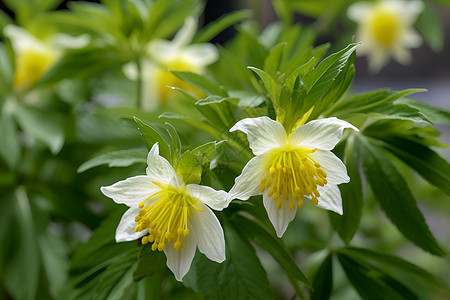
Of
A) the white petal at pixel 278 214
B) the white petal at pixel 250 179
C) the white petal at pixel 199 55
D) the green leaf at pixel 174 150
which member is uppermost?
the white petal at pixel 250 179

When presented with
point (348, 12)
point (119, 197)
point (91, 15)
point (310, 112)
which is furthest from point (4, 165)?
point (348, 12)

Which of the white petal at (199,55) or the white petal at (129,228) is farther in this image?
the white petal at (199,55)

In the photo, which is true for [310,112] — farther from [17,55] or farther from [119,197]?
[17,55]

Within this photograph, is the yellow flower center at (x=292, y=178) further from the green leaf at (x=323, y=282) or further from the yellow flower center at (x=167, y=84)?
the yellow flower center at (x=167, y=84)

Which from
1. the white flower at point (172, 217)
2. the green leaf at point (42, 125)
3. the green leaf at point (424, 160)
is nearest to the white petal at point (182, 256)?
the white flower at point (172, 217)

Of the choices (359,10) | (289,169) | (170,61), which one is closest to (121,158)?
(289,169)

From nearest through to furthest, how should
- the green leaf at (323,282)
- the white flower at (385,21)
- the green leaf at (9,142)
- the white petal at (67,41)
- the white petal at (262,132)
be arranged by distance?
1. the white petal at (262,132)
2. the green leaf at (323,282)
3. the green leaf at (9,142)
4. the white petal at (67,41)
5. the white flower at (385,21)

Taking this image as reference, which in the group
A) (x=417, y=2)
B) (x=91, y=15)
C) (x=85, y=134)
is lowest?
(x=85, y=134)
